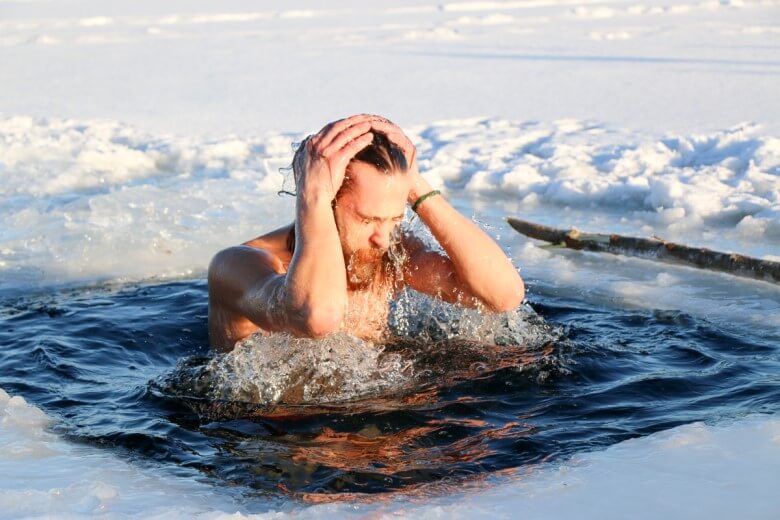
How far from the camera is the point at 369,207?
3.49m

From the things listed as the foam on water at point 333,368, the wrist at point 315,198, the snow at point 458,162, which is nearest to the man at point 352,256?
the wrist at point 315,198

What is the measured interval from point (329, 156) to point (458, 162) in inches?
198

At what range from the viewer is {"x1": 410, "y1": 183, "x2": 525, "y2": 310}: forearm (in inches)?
148

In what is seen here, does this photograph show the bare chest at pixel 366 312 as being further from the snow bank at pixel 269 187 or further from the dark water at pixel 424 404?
the snow bank at pixel 269 187

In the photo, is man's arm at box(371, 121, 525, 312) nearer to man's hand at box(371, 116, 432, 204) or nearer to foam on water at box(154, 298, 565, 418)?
man's hand at box(371, 116, 432, 204)

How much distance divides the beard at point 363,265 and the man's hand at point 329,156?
1.58 feet

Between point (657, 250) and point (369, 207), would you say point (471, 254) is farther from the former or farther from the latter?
point (657, 250)

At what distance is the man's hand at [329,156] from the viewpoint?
3.29 metres

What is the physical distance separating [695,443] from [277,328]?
1480mm

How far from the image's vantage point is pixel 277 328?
3627 mm

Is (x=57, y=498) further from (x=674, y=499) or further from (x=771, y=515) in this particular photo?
(x=771, y=515)

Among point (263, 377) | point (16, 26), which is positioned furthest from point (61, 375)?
point (16, 26)

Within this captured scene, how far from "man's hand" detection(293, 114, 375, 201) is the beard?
48 centimetres

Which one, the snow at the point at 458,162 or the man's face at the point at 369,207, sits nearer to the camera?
the snow at the point at 458,162
